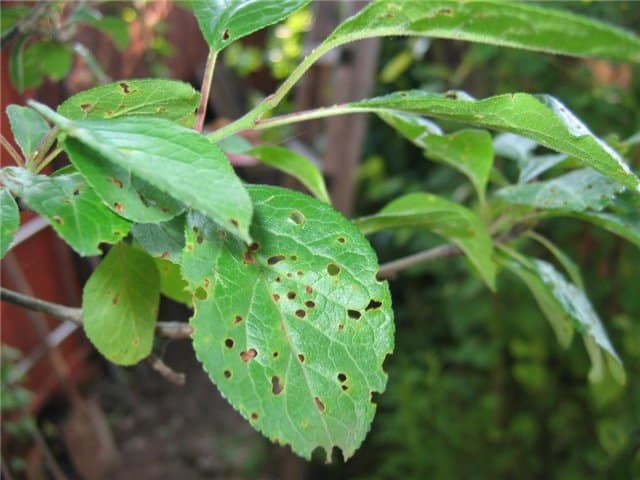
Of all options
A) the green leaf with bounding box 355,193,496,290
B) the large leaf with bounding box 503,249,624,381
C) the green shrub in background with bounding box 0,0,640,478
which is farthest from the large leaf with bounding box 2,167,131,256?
the large leaf with bounding box 503,249,624,381

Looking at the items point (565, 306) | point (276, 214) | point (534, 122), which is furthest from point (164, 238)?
point (565, 306)

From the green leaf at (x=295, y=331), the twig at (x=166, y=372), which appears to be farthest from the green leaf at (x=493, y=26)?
the twig at (x=166, y=372)

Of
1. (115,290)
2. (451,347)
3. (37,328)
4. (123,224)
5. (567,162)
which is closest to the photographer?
(123,224)

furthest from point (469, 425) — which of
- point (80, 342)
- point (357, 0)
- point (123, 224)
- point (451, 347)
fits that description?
point (123, 224)

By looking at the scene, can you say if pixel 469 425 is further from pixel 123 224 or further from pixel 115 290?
pixel 123 224

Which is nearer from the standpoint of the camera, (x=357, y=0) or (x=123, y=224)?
(x=123, y=224)

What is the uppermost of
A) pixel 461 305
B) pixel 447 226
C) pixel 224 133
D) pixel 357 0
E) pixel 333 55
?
pixel 224 133
